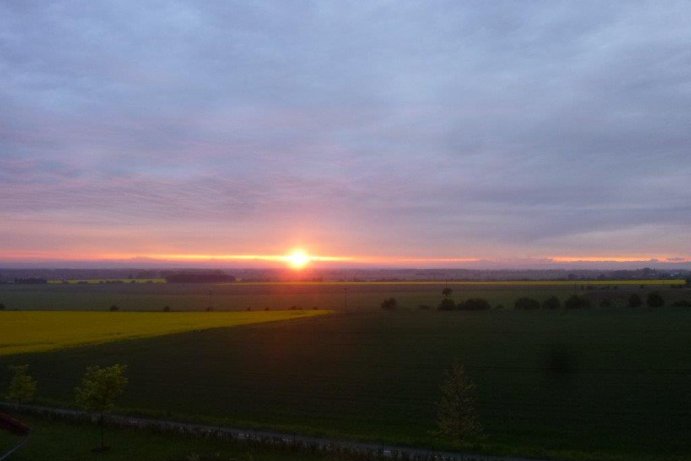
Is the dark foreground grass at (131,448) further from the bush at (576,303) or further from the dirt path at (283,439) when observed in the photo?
the bush at (576,303)

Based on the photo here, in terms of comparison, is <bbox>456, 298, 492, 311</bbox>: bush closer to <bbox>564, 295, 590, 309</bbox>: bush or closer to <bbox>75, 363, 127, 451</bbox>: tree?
<bbox>564, 295, 590, 309</bbox>: bush

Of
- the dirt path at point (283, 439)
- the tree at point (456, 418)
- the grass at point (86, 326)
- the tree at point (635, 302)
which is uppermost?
the tree at point (635, 302)

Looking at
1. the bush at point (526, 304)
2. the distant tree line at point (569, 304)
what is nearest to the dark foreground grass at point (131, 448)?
the distant tree line at point (569, 304)

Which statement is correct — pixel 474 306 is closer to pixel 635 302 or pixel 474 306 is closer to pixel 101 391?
pixel 635 302

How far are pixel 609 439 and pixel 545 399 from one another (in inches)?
273

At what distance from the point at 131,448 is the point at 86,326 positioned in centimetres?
5478

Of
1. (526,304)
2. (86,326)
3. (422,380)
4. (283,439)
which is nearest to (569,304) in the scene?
(526,304)

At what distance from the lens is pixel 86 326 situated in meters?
72.6

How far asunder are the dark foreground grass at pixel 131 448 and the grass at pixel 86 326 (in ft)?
95.8

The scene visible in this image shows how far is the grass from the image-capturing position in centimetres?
5706

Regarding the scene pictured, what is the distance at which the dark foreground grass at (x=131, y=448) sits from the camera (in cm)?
2127

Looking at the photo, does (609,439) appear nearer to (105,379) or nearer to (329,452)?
(329,452)

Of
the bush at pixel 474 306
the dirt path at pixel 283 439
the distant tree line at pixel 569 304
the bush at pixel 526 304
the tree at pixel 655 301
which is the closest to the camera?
the dirt path at pixel 283 439

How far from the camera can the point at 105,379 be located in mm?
25625
